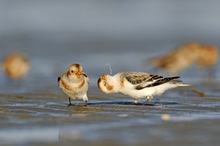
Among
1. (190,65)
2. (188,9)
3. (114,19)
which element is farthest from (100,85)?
(188,9)

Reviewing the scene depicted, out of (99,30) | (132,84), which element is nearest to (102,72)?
(132,84)

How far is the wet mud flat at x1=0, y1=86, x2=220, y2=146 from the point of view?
24.8 feet

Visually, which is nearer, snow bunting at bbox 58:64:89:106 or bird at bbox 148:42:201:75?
snow bunting at bbox 58:64:89:106

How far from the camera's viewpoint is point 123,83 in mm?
10320

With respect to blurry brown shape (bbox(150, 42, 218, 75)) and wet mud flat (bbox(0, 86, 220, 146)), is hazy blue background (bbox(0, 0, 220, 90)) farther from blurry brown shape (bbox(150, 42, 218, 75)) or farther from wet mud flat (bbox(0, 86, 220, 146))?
wet mud flat (bbox(0, 86, 220, 146))

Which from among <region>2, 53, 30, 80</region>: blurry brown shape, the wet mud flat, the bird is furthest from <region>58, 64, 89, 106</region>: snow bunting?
the bird

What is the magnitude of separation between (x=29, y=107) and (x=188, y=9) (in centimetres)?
2155

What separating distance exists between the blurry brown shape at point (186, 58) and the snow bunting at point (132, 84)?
613cm

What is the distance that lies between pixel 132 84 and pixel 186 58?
22.3 ft

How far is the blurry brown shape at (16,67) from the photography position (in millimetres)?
15211

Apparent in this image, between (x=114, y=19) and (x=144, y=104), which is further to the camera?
(x=114, y=19)

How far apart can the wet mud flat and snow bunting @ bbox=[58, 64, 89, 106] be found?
0.25 m

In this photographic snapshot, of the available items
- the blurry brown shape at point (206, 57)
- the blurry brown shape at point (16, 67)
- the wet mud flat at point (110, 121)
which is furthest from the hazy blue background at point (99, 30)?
the wet mud flat at point (110, 121)

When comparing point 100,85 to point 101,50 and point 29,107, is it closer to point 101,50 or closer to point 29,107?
point 29,107
